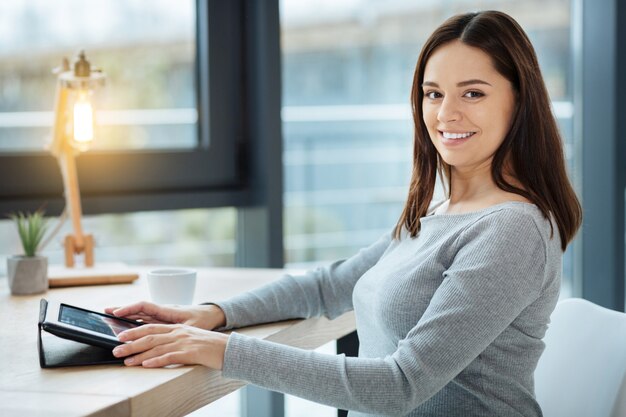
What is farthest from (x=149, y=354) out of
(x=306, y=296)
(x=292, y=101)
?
(x=292, y=101)

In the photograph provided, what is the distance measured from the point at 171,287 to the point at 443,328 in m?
0.60

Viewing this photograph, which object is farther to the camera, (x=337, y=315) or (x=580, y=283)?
(x=580, y=283)

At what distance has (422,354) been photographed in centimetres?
119

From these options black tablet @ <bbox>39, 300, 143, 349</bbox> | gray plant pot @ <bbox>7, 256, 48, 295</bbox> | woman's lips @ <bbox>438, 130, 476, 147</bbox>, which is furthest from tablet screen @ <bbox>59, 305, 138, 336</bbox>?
woman's lips @ <bbox>438, 130, 476, 147</bbox>

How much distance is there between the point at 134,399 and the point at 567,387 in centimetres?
81

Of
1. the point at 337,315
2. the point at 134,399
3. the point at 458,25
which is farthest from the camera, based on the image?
the point at 337,315

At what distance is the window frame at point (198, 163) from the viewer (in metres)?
2.20

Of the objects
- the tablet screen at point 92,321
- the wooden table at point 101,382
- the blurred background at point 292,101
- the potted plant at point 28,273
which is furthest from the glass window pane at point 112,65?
the tablet screen at point 92,321

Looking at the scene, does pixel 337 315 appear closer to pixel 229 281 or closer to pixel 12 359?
pixel 229 281

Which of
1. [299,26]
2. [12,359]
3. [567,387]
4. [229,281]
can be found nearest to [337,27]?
[299,26]

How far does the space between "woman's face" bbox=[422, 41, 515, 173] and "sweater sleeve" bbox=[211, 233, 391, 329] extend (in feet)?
1.02

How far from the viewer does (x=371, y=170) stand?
2752 millimetres

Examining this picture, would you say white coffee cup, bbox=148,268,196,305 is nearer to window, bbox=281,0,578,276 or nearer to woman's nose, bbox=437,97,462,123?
woman's nose, bbox=437,97,462,123

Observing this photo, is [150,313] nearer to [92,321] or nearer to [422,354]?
[92,321]
